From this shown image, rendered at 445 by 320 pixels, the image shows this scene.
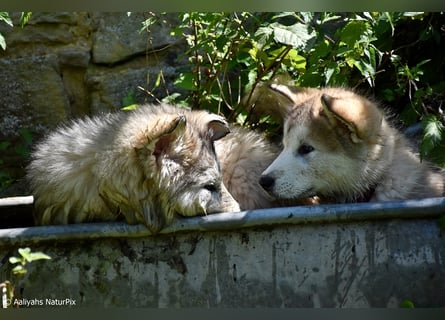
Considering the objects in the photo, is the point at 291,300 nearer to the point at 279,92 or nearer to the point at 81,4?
the point at 279,92

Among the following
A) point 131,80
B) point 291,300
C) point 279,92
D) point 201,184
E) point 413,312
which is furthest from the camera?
point 131,80

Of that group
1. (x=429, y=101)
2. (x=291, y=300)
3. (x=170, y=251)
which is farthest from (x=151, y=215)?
(x=429, y=101)

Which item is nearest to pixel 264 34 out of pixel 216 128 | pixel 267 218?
pixel 216 128

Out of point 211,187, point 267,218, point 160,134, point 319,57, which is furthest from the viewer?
point 319,57

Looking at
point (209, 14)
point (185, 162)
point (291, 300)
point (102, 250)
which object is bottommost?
point (291, 300)

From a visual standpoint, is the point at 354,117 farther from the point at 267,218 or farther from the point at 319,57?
the point at 267,218

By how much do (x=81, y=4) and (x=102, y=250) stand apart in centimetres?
124

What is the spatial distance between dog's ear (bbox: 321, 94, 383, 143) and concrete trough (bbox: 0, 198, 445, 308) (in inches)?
25.1

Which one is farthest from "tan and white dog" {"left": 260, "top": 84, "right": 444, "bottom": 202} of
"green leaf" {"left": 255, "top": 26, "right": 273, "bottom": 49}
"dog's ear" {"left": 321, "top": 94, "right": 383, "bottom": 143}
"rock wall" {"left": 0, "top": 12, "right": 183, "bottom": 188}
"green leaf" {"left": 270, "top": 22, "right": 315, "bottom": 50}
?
"rock wall" {"left": 0, "top": 12, "right": 183, "bottom": 188}

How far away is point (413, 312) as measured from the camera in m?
3.46

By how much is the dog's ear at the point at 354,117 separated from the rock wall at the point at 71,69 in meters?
2.07

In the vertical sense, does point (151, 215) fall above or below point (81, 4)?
below

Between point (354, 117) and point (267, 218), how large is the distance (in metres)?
0.85

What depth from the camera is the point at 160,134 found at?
12.7 feet
